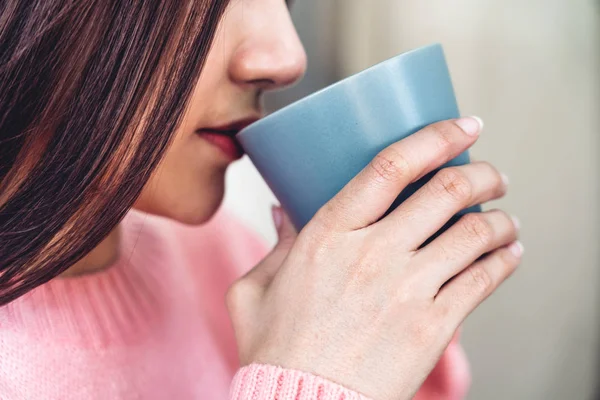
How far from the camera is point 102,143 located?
16.6 inches

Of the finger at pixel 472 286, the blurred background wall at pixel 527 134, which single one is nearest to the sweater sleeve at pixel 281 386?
the finger at pixel 472 286

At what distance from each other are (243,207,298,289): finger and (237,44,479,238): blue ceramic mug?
3.2 inches

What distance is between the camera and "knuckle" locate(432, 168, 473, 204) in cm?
44

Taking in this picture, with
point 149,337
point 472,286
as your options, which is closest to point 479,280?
point 472,286

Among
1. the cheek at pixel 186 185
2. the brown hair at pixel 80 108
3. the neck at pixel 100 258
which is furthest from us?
the neck at pixel 100 258

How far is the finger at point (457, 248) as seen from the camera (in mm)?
441

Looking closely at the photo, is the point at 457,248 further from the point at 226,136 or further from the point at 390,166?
the point at 226,136

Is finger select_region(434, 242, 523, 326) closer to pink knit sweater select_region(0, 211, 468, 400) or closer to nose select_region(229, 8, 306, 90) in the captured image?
pink knit sweater select_region(0, 211, 468, 400)

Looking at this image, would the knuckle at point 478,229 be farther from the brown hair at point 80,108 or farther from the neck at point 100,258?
the neck at point 100,258

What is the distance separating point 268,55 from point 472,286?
270mm

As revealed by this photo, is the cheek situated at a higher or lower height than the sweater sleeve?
higher

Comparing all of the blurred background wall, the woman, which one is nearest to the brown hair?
the woman

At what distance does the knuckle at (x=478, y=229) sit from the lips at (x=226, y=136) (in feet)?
0.74

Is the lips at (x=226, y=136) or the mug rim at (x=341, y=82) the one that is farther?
the lips at (x=226, y=136)
